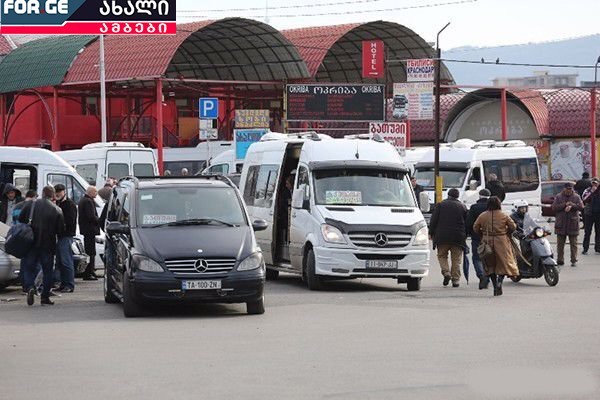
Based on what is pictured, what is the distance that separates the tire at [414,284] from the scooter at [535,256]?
233cm

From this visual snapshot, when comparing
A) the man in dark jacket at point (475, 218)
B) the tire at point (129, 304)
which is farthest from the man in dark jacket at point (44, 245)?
the man in dark jacket at point (475, 218)

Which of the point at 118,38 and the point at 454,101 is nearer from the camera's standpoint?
the point at 118,38

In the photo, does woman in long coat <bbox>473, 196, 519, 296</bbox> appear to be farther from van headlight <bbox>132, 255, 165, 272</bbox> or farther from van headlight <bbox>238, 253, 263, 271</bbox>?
van headlight <bbox>132, 255, 165, 272</bbox>

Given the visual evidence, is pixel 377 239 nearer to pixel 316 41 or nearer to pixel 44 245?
pixel 44 245

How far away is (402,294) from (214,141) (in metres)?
35.4

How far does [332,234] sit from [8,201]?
7.63 m

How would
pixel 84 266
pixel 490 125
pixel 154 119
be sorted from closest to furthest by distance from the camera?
pixel 84 266 < pixel 154 119 < pixel 490 125

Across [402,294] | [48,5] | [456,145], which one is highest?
[48,5]

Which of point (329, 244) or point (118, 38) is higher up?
point (118, 38)

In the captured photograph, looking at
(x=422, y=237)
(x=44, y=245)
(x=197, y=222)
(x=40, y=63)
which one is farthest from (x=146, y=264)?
(x=40, y=63)

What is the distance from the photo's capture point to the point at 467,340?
15.8m

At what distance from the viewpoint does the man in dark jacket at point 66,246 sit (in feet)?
76.6

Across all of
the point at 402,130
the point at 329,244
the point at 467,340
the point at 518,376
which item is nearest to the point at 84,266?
the point at 329,244

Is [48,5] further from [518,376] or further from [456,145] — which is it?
[518,376]
